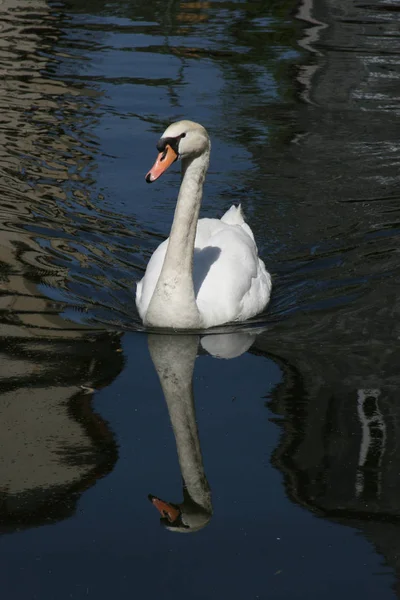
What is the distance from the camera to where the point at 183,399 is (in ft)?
23.5

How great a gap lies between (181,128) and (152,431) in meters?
2.16

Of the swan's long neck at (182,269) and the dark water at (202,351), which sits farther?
the swan's long neck at (182,269)

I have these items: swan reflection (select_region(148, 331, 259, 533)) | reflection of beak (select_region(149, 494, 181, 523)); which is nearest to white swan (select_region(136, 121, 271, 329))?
swan reflection (select_region(148, 331, 259, 533))

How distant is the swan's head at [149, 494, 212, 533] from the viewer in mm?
5738

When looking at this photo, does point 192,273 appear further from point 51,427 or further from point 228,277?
point 51,427

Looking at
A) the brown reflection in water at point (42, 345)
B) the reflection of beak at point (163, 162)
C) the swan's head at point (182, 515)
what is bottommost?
the brown reflection in water at point (42, 345)

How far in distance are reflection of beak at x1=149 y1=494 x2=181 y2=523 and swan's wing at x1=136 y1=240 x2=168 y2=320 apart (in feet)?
8.53

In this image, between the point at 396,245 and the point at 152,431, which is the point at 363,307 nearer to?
the point at 396,245

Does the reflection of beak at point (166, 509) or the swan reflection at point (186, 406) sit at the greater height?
the reflection of beak at point (166, 509)

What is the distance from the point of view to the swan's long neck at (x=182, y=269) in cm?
801

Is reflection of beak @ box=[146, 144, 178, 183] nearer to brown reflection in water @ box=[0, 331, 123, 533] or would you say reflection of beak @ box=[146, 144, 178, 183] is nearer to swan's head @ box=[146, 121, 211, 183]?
swan's head @ box=[146, 121, 211, 183]

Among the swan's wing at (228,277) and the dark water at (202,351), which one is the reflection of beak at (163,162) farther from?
the dark water at (202,351)

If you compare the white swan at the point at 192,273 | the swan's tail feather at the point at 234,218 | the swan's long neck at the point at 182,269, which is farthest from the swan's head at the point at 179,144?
the swan's tail feather at the point at 234,218

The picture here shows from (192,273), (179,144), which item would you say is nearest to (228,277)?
(192,273)
